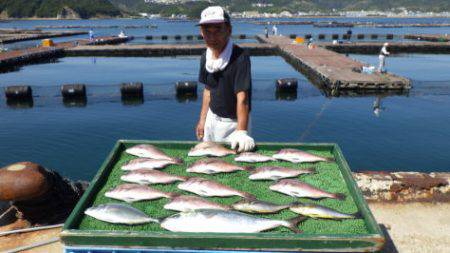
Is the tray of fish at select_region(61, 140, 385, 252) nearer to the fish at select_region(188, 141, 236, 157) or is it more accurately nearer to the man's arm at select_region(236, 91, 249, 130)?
the fish at select_region(188, 141, 236, 157)

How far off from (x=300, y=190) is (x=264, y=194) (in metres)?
0.33

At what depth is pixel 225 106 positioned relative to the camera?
466 cm

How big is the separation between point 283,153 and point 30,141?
1288 cm

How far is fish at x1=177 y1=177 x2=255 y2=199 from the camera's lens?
3.11 metres

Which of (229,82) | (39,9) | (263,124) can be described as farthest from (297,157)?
(39,9)

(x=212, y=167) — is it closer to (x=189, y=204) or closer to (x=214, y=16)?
(x=189, y=204)

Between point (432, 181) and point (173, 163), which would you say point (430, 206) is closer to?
point (432, 181)

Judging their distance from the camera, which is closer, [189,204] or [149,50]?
[189,204]

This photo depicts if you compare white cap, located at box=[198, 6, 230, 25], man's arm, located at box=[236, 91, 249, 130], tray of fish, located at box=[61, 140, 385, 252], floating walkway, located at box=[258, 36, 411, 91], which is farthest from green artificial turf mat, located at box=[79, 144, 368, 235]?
floating walkway, located at box=[258, 36, 411, 91]

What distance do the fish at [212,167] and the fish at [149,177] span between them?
220mm

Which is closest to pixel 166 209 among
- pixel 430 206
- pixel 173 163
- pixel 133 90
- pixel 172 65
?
pixel 173 163

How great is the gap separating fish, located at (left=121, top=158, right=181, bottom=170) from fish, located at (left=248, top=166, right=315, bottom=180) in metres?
0.89

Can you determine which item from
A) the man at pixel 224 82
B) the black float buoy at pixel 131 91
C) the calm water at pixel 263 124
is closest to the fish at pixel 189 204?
the man at pixel 224 82

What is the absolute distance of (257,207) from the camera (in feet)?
9.36
